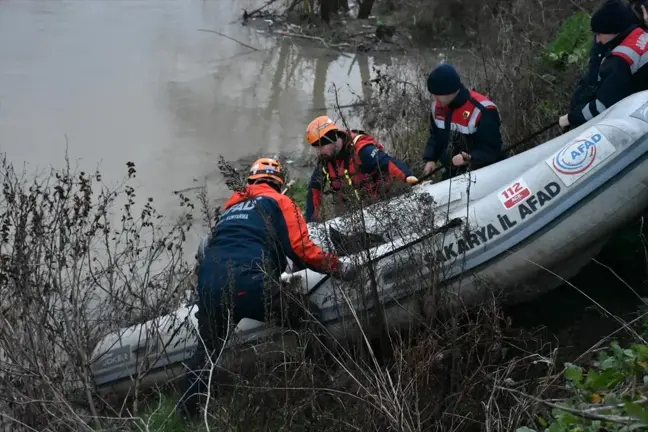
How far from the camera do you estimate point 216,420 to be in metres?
3.09

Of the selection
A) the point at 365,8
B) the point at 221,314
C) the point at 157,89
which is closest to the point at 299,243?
the point at 221,314

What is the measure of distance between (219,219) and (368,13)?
11.4 metres

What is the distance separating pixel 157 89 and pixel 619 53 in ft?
27.3

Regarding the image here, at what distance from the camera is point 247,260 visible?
12.8 ft

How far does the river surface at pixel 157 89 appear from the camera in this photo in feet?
30.1

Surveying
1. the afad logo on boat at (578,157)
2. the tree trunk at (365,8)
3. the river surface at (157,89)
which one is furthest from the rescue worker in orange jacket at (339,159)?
the tree trunk at (365,8)

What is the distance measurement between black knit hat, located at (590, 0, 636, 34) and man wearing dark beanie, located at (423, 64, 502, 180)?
0.77 meters

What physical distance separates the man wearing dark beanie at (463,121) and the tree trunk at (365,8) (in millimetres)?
10171

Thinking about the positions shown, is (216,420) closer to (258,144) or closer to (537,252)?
(537,252)

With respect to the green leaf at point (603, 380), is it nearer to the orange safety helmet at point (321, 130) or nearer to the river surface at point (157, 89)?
the orange safety helmet at point (321, 130)

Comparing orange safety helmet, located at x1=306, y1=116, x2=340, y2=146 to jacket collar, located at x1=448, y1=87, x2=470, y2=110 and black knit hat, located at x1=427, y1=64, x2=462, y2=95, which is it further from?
jacket collar, located at x1=448, y1=87, x2=470, y2=110

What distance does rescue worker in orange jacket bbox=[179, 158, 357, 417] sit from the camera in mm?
3805

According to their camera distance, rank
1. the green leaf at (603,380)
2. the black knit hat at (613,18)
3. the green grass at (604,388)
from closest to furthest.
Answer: the green grass at (604,388)
the green leaf at (603,380)
the black knit hat at (613,18)

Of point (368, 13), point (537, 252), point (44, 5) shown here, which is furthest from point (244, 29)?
point (537, 252)
